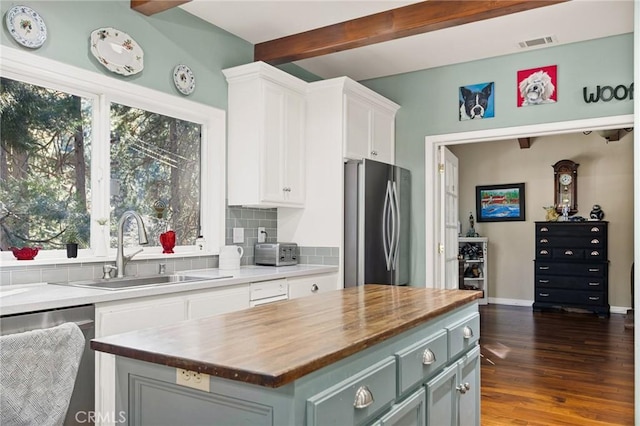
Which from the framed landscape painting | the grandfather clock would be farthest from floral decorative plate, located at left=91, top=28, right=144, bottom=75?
the grandfather clock

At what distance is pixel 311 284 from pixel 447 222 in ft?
5.64

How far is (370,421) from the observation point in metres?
1.37

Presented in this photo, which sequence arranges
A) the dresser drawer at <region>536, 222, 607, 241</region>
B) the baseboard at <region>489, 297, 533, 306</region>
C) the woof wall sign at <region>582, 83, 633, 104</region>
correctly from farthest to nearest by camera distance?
the baseboard at <region>489, 297, 533, 306</region>, the dresser drawer at <region>536, 222, 607, 241</region>, the woof wall sign at <region>582, 83, 633, 104</region>

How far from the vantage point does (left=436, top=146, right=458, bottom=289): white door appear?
15.4ft

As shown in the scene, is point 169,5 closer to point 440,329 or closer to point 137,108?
point 137,108

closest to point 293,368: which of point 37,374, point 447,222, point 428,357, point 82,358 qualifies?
point 428,357

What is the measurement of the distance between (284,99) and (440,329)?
2536 millimetres

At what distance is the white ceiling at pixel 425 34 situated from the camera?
3.37 metres

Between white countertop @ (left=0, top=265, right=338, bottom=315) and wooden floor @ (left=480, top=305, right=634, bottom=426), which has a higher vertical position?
white countertop @ (left=0, top=265, right=338, bottom=315)

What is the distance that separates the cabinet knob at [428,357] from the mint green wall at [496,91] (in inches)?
118

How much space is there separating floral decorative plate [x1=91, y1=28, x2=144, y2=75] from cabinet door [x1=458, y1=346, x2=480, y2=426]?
97.4 inches

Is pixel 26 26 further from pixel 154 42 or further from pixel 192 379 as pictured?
pixel 192 379

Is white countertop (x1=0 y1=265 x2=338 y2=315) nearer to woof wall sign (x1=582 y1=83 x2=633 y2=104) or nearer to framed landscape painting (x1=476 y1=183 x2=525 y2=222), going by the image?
woof wall sign (x1=582 y1=83 x2=633 y2=104)

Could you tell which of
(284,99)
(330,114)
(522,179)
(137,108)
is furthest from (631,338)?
(137,108)
